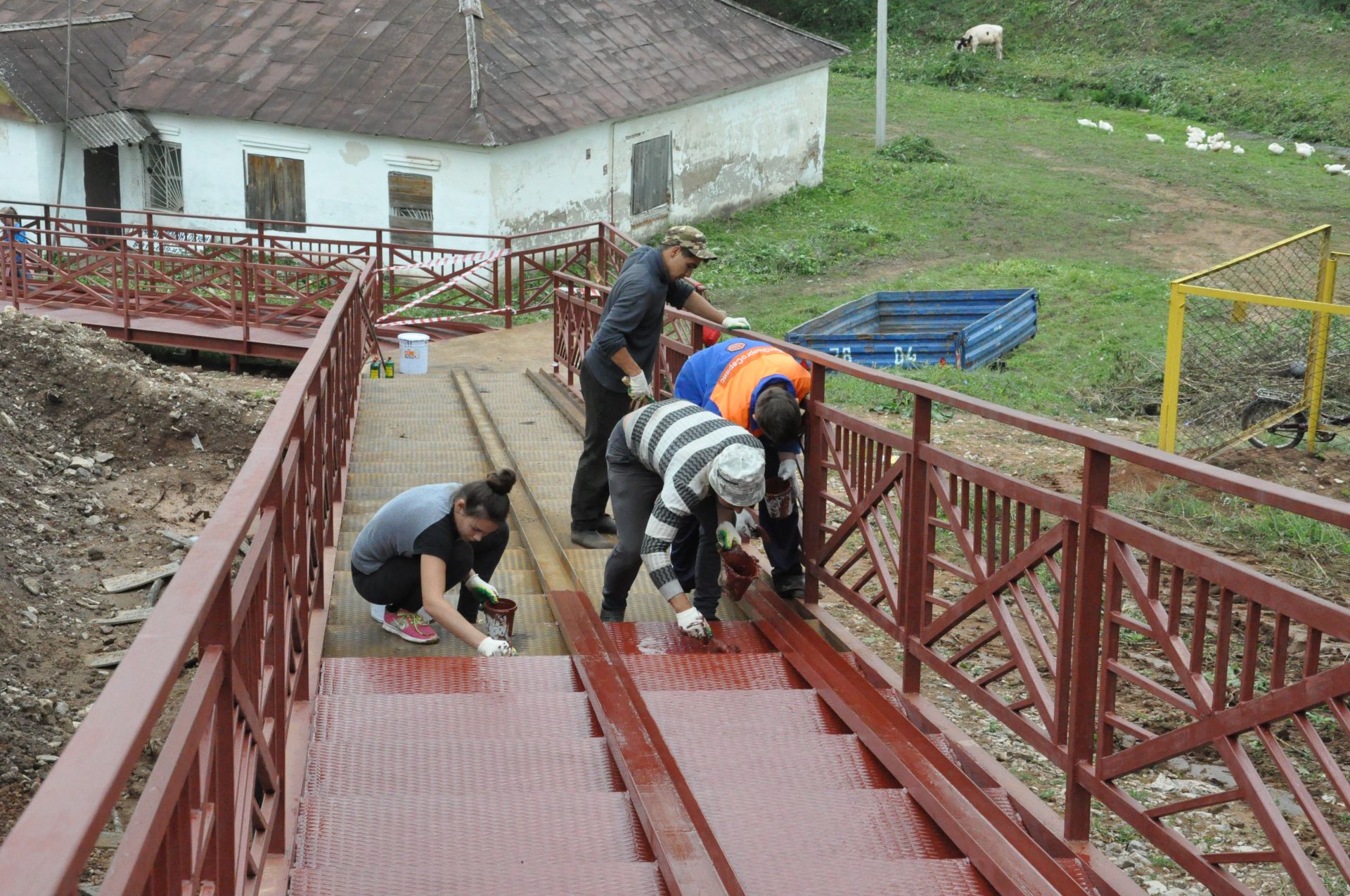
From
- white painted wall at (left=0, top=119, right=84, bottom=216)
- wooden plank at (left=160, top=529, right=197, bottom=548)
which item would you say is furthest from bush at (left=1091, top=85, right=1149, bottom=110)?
wooden plank at (left=160, top=529, right=197, bottom=548)

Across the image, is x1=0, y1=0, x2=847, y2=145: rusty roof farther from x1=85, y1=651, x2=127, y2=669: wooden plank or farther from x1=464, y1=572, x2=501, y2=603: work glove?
x1=464, y1=572, x2=501, y2=603: work glove

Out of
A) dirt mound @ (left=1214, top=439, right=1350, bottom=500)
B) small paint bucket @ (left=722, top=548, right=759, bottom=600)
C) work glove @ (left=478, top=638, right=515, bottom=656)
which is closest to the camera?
work glove @ (left=478, top=638, right=515, bottom=656)

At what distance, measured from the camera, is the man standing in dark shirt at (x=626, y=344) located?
6.54 m

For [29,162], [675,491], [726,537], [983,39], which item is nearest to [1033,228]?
[29,162]

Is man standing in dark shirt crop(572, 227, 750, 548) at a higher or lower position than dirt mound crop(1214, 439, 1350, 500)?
higher

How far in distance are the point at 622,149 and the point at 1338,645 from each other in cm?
1777

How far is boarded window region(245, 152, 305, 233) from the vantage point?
21969 mm

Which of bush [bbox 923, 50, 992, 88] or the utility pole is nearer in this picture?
the utility pole

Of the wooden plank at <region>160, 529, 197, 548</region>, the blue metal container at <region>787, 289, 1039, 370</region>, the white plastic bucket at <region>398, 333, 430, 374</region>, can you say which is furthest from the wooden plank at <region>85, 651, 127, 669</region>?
the blue metal container at <region>787, 289, 1039, 370</region>

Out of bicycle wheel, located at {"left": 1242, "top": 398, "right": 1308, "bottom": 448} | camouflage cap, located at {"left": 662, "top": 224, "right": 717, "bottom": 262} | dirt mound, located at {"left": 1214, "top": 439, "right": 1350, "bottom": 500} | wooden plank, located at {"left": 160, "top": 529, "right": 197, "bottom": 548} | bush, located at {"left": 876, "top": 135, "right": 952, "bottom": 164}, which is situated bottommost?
wooden plank, located at {"left": 160, "top": 529, "right": 197, "bottom": 548}

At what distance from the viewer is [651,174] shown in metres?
24.5

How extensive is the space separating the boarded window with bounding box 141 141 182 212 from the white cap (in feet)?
66.0

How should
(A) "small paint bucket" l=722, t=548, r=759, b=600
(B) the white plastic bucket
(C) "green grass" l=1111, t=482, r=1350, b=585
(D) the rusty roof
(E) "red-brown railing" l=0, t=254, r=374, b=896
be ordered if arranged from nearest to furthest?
1. (E) "red-brown railing" l=0, t=254, r=374, b=896
2. (A) "small paint bucket" l=722, t=548, r=759, b=600
3. (C) "green grass" l=1111, t=482, r=1350, b=585
4. (B) the white plastic bucket
5. (D) the rusty roof

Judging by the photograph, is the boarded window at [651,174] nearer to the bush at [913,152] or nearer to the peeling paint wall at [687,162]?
the peeling paint wall at [687,162]
